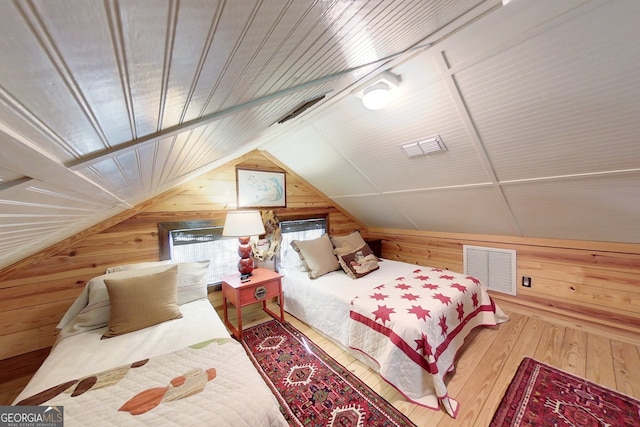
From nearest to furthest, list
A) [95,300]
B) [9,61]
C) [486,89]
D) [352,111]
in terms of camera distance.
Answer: [9,61] < [486,89] < [95,300] < [352,111]

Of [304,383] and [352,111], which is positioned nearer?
[304,383]

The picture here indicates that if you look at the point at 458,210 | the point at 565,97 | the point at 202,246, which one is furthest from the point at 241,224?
the point at 565,97

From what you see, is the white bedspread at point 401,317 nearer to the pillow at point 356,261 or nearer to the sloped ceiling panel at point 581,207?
the pillow at point 356,261

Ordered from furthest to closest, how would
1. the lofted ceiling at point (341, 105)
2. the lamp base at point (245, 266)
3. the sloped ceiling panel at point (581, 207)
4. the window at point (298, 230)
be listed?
the window at point (298, 230)
the lamp base at point (245, 266)
the sloped ceiling panel at point (581, 207)
the lofted ceiling at point (341, 105)

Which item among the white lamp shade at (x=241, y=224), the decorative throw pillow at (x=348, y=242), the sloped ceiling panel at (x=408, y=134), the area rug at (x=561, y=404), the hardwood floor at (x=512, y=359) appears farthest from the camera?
the decorative throw pillow at (x=348, y=242)

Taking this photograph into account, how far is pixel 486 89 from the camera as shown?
1.43m

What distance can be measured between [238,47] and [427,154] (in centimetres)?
202

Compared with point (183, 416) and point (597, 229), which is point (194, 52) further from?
point (597, 229)

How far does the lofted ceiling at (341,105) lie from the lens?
0.24 metres

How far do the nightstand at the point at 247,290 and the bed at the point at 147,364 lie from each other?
1.19 ft

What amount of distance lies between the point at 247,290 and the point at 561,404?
7.61 ft

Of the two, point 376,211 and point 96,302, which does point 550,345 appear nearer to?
point 376,211

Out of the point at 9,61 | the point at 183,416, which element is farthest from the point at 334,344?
the point at 9,61

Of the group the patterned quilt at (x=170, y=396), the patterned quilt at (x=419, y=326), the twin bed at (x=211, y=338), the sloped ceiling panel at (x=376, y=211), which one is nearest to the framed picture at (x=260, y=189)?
the twin bed at (x=211, y=338)
